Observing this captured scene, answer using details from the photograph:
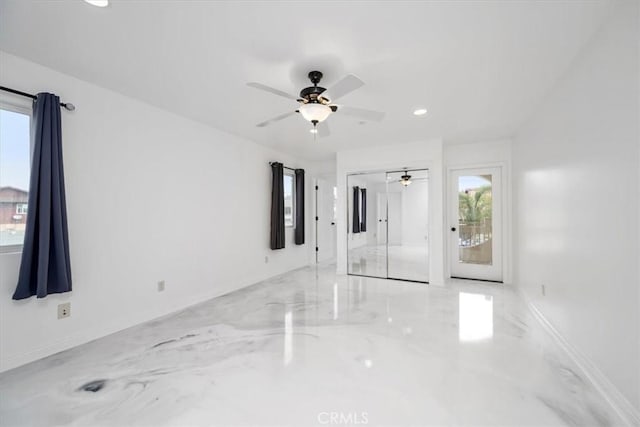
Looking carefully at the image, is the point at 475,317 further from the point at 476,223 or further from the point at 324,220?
the point at 324,220

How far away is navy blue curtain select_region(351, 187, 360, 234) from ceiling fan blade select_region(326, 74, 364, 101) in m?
3.07

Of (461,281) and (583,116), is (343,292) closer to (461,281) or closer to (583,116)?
(461,281)

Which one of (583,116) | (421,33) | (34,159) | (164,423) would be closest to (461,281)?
(583,116)

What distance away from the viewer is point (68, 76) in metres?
2.42

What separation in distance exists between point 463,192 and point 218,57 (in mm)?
4384

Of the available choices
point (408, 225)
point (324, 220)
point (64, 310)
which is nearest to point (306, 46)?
point (64, 310)

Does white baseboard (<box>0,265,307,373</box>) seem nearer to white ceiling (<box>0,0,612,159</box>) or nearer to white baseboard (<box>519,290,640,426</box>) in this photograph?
white ceiling (<box>0,0,612,159</box>)

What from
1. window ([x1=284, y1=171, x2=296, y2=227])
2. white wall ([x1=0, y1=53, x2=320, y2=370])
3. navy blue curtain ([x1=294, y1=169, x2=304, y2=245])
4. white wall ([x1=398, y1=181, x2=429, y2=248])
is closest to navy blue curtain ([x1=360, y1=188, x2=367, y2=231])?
white wall ([x1=398, y1=181, x2=429, y2=248])

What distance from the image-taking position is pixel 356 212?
5.30 m

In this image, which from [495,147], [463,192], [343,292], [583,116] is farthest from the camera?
[463,192]

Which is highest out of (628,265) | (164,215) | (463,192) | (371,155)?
(371,155)

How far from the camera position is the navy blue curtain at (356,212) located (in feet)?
17.2

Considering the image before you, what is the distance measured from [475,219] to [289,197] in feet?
11.3

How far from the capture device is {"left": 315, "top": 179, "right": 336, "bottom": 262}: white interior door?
6273mm
